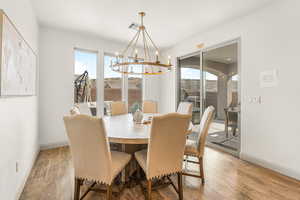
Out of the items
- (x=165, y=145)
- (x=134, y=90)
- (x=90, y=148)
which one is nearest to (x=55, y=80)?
(x=134, y=90)

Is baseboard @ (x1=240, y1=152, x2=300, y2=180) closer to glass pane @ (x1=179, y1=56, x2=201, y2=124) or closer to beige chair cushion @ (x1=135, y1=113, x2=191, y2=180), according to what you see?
glass pane @ (x1=179, y1=56, x2=201, y2=124)

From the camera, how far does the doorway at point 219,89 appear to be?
3004 mm

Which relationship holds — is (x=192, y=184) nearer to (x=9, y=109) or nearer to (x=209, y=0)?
(x=9, y=109)

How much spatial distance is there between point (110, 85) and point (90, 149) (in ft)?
9.66

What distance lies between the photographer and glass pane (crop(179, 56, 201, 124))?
385cm

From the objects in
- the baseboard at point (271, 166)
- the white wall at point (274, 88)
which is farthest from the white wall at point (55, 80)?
the baseboard at point (271, 166)

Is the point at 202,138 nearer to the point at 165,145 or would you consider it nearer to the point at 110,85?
the point at 165,145

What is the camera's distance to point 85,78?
150 inches

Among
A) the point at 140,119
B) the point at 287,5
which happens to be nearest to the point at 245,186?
the point at 140,119

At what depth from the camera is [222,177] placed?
2.15m

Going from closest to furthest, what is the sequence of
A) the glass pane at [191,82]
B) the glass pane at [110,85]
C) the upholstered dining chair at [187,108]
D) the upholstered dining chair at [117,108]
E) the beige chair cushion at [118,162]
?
the beige chair cushion at [118,162], the upholstered dining chair at [187,108], the upholstered dining chair at [117,108], the glass pane at [191,82], the glass pane at [110,85]

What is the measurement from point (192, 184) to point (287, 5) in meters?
2.86

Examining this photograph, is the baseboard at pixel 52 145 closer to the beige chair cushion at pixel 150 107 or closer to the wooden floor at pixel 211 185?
the wooden floor at pixel 211 185

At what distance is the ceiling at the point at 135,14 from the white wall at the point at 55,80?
0.89 feet
